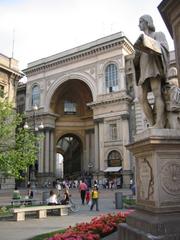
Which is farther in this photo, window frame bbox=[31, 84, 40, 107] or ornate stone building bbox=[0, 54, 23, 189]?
window frame bbox=[31, 84, 40, 107]

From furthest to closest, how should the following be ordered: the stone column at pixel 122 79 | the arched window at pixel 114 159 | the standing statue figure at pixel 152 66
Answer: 1. the stone column at pixel 122 79
2. the arched window at pixel 114 159
3. the standing statue figure at pixel 152 66

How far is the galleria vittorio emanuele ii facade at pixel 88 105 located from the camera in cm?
4028

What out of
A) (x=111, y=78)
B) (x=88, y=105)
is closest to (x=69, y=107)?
(x=88, y=105)

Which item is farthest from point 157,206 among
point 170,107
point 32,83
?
point 32,83

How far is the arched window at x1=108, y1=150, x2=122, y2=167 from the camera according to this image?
3997 centimetres

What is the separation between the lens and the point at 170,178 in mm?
5449

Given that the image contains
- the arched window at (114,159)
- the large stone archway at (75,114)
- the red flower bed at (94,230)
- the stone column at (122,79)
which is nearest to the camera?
the red flower bed at (94,230)

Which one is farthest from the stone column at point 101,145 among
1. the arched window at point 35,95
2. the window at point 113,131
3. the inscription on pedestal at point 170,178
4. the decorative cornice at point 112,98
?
the inscription on pedestal at point 170,178

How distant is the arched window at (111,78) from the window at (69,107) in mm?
10943

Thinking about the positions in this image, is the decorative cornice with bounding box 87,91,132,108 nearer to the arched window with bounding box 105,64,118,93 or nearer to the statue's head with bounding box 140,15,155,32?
the arched window with bounding box 105,64,118,93

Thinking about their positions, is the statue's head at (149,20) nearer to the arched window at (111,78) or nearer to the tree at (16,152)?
the tree at (16,152)

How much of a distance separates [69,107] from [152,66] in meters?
45.7

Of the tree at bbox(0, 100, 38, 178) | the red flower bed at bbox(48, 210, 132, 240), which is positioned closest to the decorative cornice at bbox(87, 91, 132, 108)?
the tree at bbox(0, 100, 38, 178)

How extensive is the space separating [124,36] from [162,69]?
120 feet
